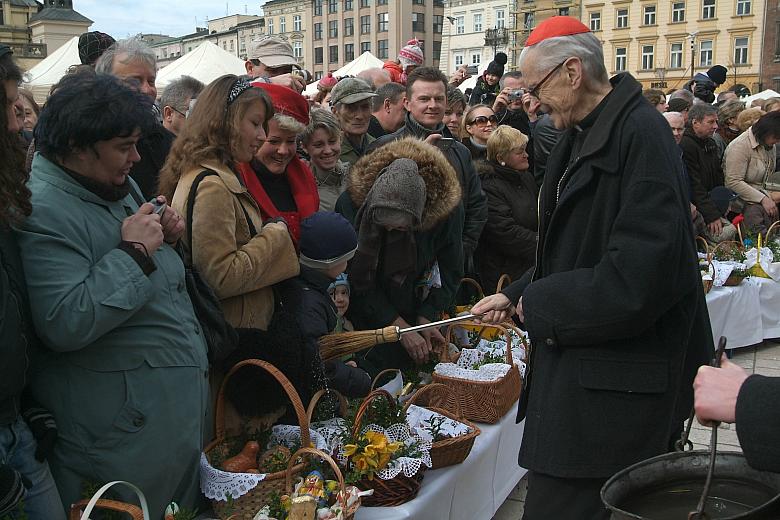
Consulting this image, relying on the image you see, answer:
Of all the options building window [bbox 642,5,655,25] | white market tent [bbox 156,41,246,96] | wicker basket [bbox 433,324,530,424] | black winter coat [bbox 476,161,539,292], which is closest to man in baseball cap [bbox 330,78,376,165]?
black winter coat [bbox 476,161,539,292]

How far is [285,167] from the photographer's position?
3.26 meters

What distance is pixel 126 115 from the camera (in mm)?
2090

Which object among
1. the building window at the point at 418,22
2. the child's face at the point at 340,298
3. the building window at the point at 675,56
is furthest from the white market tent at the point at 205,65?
the building window at the point at 418,22

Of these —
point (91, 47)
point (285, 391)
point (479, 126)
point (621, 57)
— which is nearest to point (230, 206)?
point (285, 391)

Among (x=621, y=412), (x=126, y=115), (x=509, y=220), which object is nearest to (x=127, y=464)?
(x=126, y=115)

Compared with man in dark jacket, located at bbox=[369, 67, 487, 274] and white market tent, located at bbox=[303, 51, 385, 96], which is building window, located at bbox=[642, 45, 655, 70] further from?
man in dark jacket, located at bbox=[369, 67, 487, 274]

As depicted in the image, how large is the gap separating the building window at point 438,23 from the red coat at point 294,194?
7794cm

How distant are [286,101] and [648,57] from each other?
5514cm

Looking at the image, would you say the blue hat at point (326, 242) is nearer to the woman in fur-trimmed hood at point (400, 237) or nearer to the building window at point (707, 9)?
the woman in fur-trimmed hood at point (400, 237)

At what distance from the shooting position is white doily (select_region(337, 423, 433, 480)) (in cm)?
238

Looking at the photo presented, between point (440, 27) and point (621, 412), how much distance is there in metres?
81.0

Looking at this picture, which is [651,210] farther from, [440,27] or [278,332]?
[440,27]

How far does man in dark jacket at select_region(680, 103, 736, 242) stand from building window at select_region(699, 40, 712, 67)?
4740cm

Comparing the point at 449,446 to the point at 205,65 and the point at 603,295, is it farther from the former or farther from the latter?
the point at 205,65
